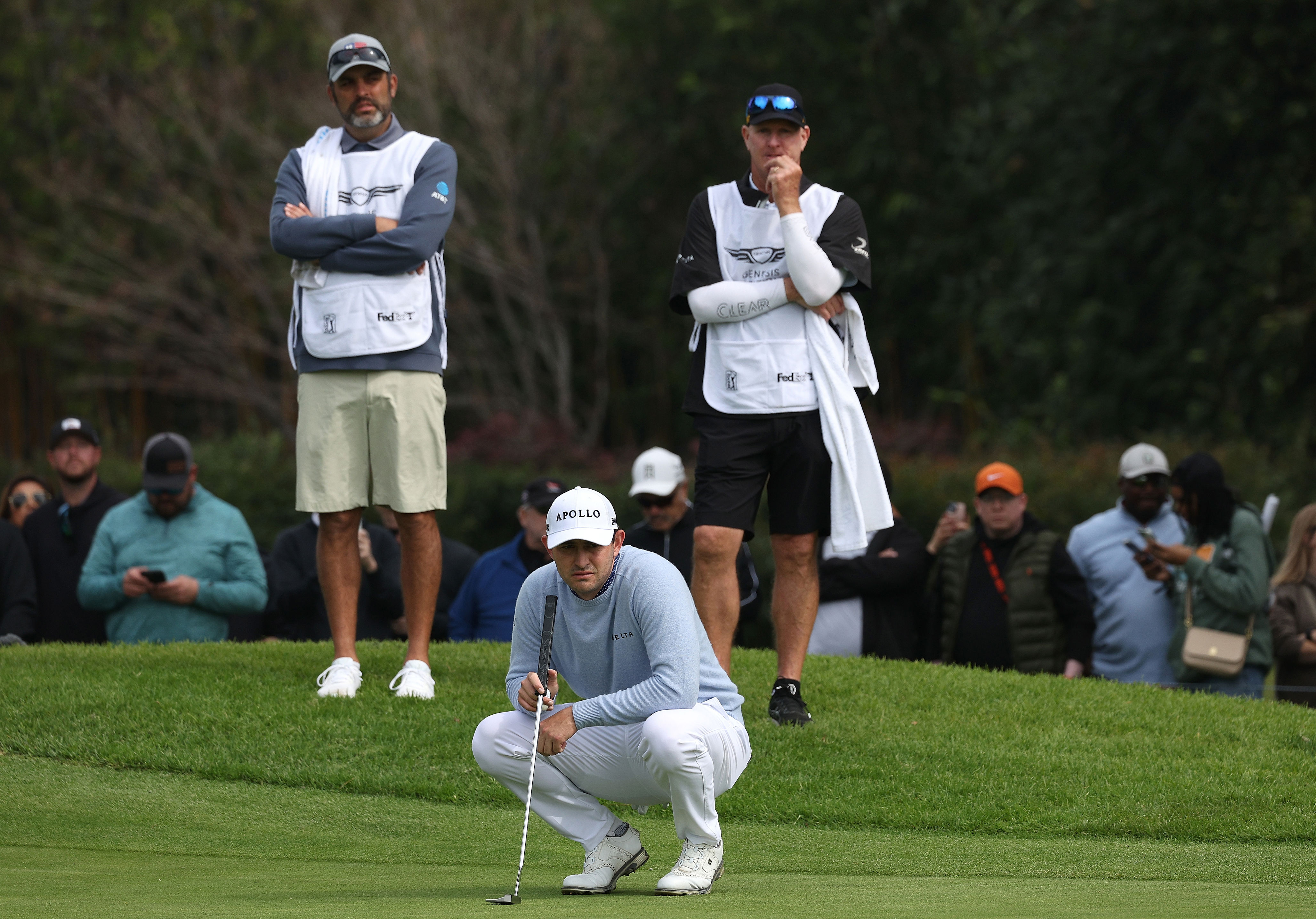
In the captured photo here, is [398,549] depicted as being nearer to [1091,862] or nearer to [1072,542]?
[1072,542]

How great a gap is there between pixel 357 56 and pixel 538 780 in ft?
12.6

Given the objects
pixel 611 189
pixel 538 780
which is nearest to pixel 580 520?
pixel 538 780

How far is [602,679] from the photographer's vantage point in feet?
21.2

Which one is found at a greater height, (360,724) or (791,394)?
(791,394)

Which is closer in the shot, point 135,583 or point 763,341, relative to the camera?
point 763,341

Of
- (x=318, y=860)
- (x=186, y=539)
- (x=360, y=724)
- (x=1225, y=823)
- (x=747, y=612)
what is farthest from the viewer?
(x=747, y=612)

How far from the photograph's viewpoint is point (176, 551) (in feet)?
35.7

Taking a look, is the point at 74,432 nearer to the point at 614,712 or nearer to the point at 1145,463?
the point at 614,712

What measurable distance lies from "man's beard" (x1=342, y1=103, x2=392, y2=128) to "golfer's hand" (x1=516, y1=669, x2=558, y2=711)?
11.6 feet

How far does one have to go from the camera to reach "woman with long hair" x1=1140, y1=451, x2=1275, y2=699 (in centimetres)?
1038

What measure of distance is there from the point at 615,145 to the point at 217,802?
21290 mm

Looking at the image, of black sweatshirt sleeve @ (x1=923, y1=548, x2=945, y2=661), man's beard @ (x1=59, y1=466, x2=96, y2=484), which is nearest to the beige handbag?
black sweatshirt sleeve @ (x1=923, y1=548, x2=945, y2=661)

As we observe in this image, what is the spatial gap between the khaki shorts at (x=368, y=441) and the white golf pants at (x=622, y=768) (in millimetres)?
2355

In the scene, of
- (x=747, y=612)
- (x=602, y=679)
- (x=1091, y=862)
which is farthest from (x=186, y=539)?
(x=1091, y=862)
